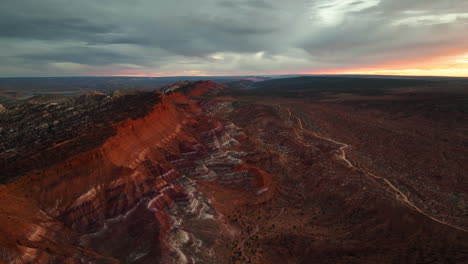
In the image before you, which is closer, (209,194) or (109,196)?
(109,196)

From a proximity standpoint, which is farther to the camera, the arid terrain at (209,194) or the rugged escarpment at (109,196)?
the arid terrain at (209,194)

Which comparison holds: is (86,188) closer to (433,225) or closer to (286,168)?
(286,168)

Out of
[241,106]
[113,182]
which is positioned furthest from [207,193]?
[241,106]

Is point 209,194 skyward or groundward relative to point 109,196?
groundward

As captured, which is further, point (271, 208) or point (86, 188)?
point (271, 208)
